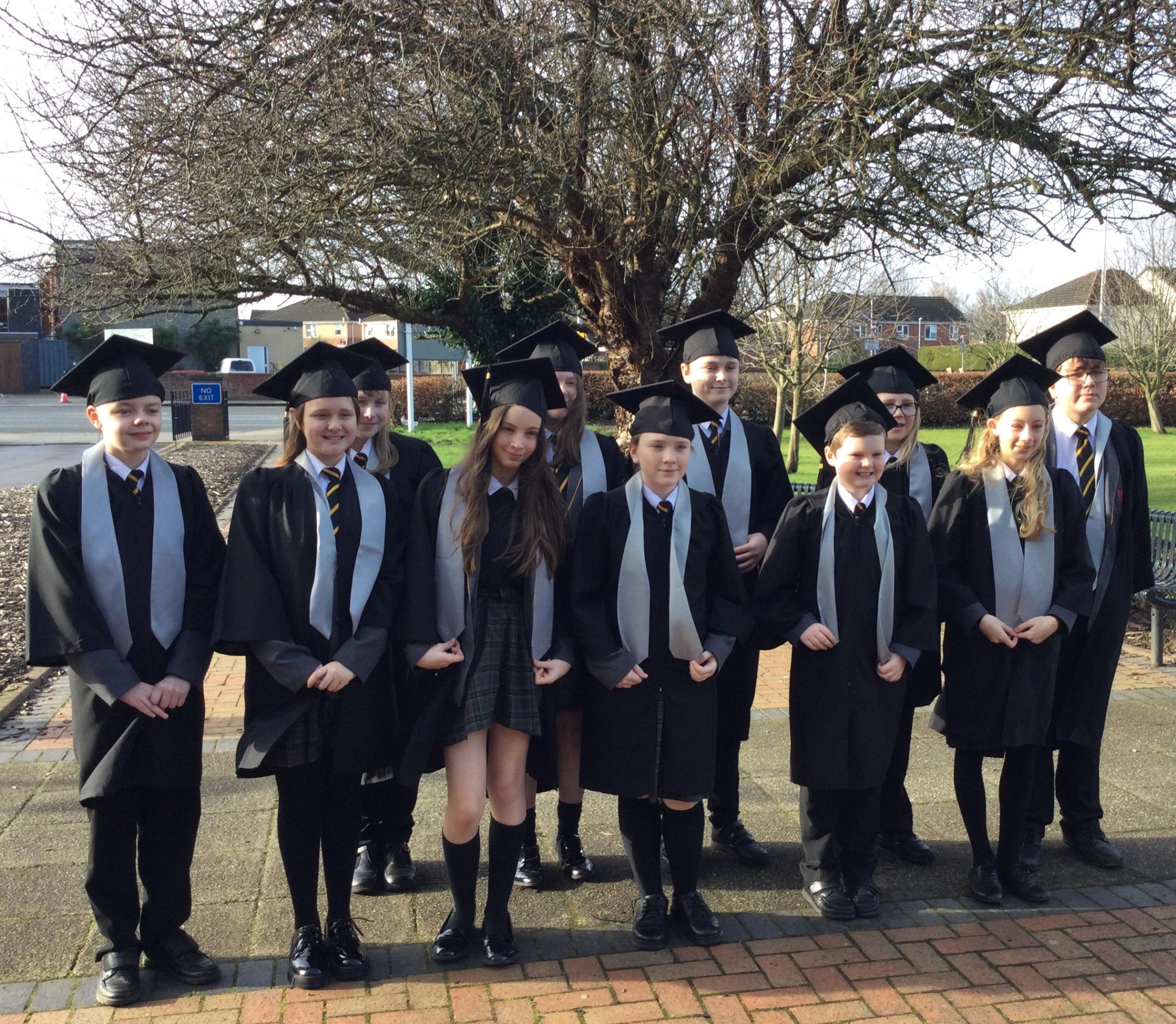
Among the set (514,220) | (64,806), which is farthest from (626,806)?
(514,220)

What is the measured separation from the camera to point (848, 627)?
12.6 feet

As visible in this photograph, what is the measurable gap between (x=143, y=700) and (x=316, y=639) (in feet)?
1.74

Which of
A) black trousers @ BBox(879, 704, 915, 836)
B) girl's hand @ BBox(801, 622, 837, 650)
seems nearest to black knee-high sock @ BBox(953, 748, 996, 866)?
black trousers @ BBox(879, 704, 915, 836)

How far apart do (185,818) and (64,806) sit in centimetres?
163

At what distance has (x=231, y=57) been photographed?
7.65m

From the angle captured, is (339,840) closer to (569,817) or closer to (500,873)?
(500,873)

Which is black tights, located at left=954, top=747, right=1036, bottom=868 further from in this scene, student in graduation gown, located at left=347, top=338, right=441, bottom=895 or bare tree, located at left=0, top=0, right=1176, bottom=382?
bare tree, located at left=0, top=0, right=1176, bottom=382

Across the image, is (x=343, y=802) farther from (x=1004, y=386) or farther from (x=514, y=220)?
(x=514, y=220)

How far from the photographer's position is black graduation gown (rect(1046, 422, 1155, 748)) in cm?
434

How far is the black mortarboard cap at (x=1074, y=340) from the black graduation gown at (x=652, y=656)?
175 cm

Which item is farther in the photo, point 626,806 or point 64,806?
point 64,806

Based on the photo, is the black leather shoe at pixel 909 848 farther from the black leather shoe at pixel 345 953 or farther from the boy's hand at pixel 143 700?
the boy's hand at pixel 143 700

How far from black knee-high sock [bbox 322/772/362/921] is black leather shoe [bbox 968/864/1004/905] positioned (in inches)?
89.1

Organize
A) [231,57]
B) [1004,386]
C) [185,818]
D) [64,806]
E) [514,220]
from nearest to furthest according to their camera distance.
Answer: [185,818], [1004,386], [64,806], [231,57], [514,220]
